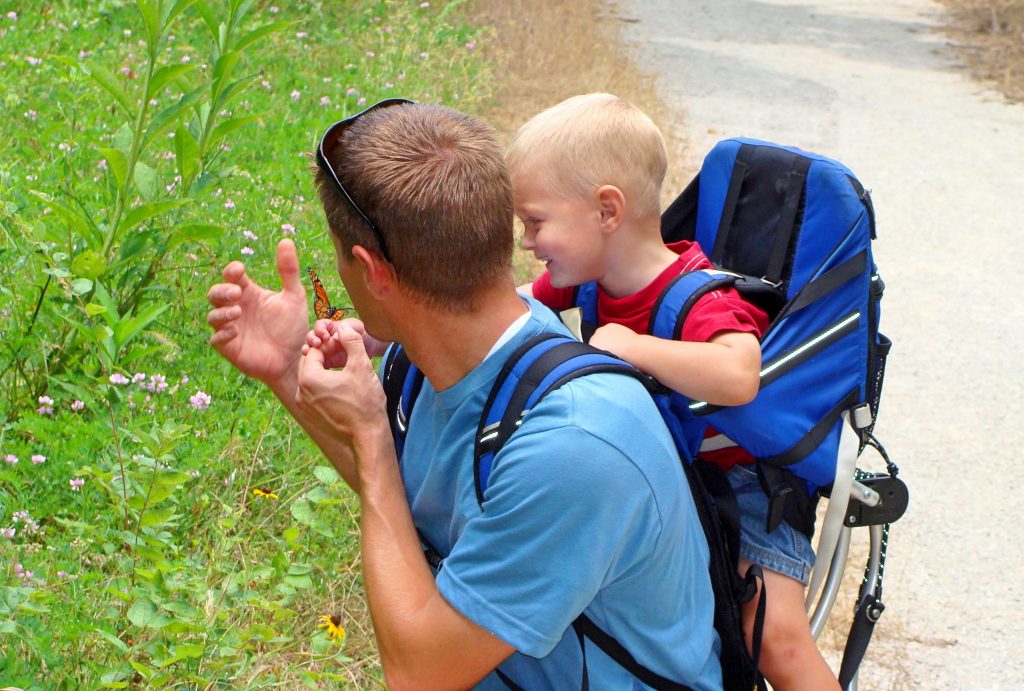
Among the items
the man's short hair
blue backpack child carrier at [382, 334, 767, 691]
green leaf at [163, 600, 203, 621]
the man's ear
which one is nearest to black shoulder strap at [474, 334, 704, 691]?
blue backpack child carrier at [382, 334, 767, 691]

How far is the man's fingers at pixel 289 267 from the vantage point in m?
2.43

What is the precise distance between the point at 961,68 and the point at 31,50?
380 inches

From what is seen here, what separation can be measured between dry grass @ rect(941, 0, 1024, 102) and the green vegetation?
871 cm

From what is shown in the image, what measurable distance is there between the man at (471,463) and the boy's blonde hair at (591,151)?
1.70 feet

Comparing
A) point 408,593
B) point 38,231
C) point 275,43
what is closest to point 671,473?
point 408,593

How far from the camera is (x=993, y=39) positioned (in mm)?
13828

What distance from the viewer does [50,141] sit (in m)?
5.39

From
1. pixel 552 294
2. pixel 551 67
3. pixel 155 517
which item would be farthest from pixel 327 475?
pixel 551 67

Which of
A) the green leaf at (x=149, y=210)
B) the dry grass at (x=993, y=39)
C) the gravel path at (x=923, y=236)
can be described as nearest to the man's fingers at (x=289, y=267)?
the green leaf at (x=149, y=210)

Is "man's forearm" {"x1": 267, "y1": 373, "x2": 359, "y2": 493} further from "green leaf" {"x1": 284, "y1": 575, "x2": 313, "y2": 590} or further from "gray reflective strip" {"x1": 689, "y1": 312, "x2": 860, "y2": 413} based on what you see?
"gray reflective strip" {"x1": 689, "y1": 312, "x2": 860, "y2": 413}

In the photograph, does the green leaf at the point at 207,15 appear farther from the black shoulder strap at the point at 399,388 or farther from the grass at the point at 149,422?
the black shoulder strap at the point at 399,388

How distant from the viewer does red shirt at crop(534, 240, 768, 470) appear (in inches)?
102

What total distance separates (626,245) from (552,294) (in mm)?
324

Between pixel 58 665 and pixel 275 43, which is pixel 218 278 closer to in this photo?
pixel 58 665
